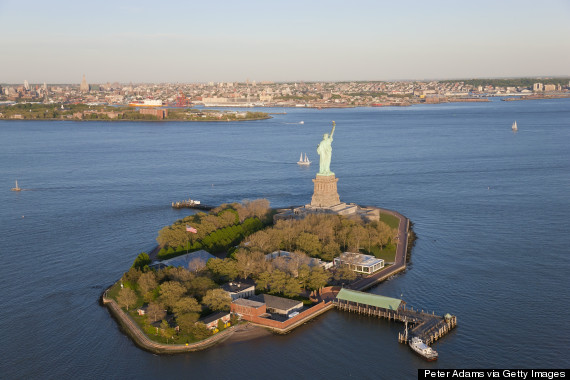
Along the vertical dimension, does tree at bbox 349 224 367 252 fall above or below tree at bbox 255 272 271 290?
above

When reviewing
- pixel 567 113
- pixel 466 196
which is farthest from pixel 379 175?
pixel 567 113

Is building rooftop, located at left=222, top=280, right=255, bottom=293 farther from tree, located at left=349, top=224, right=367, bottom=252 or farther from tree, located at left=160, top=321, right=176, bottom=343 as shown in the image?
tree, located at left=349, top=224, right=367, bottom=252

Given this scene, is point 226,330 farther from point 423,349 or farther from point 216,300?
point 423,349

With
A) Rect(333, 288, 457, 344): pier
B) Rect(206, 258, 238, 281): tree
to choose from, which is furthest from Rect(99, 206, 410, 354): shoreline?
Rect(206, 258, 238, 281): tree

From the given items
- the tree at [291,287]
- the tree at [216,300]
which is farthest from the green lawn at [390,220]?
the tree at [216,300]

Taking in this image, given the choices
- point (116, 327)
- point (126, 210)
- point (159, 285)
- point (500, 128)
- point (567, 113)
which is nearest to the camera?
point (116, 327)

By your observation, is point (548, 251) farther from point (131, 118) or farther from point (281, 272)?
point (131, 118)

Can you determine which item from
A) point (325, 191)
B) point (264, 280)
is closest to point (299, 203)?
point (325, 191)
